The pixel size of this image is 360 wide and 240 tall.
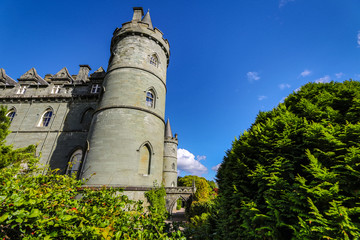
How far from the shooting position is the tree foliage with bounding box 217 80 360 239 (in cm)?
256

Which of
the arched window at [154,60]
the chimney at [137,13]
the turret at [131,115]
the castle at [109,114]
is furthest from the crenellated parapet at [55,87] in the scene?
the chimney at [137,13]

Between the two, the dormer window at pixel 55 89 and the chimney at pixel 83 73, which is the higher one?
the chimney at pixel 83 73

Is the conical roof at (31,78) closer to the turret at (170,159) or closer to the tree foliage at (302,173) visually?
the turret at (170,159)

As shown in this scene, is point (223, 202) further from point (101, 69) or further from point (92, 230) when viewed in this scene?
point (101, 69)

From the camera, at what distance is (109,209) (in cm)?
268

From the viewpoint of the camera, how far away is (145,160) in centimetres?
1144

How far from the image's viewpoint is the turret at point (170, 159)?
2478 centimetres

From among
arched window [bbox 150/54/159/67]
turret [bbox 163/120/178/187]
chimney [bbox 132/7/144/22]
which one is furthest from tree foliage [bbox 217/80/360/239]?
turret [bbox 163/120/178/187]

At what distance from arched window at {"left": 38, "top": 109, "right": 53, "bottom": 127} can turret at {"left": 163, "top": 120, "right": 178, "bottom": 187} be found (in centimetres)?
1535

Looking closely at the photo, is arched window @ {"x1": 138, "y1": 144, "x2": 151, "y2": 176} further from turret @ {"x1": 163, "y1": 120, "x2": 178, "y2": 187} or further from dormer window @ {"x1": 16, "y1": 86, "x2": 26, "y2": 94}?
dormer window @ {"x1": 16, "y1": 86, "x2": 26, "y2": 94}

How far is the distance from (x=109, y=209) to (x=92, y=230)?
1182 millimetres

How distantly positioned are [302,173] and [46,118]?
21670 mm

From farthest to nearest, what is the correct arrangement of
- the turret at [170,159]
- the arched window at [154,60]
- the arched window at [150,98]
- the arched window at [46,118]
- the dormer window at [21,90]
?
the turret at [170,159] → the dormer window at [21,90] → the arched window at [46,118] → the arched window at [154,60] → the arched window at [150,98]

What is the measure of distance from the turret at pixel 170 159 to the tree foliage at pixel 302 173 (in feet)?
67.8
